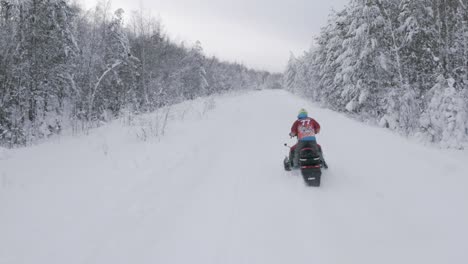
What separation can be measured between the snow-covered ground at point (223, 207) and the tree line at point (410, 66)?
346 centimetres

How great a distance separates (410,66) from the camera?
17.2 metres

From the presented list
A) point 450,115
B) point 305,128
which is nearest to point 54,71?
point 305,128

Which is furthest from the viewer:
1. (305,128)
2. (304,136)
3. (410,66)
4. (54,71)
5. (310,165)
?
(410,66)

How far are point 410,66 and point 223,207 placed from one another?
16.9m

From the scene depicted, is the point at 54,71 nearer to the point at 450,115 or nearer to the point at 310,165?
the point at 310,165

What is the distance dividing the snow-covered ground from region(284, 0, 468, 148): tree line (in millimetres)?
3456

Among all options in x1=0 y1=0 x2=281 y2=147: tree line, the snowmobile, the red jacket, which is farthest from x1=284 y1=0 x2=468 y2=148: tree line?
x1=0 y1=0 x2=281 y2=147: tree line

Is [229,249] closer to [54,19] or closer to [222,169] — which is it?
[222,169]

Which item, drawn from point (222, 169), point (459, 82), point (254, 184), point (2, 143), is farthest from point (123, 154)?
point (459, 82)

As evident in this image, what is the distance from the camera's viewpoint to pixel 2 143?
11.3 metres

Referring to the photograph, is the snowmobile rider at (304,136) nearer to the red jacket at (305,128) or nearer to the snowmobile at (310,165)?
the red jacket at (305,128)

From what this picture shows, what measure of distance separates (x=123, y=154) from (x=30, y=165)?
7.23 feet

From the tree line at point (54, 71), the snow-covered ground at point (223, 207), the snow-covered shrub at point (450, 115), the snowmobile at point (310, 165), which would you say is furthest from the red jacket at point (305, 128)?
the tree line at point (54, 71)

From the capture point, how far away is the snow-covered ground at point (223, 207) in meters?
3.87
